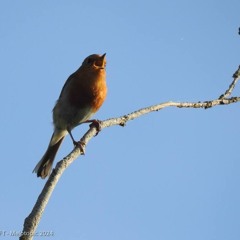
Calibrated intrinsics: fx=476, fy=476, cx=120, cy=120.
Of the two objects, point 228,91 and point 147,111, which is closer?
A: point 147,111

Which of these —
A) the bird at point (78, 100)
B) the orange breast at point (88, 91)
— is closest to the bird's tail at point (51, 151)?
the bird at point (78, 100)

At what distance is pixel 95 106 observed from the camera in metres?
7.24

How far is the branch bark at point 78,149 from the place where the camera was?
259cm

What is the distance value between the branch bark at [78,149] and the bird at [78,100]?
2.35m

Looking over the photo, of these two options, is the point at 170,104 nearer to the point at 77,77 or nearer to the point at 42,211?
the point at 42,211

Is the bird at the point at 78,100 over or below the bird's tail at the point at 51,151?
over

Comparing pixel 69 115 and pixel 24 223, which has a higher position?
pixel 69 115

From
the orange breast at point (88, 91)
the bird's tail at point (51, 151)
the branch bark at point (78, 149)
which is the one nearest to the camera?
the branch bark at point (78, 149)

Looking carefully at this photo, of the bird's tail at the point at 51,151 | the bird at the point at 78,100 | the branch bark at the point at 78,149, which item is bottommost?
the branch bark at the point at 78,149

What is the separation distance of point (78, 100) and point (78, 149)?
137 inches

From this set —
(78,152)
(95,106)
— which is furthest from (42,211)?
(95,106)

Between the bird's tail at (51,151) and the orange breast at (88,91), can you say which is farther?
the orange breast at (88,91)

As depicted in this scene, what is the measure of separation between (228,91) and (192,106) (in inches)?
16.7

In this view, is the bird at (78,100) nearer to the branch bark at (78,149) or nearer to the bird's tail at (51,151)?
the bird's tail at (51,151)
